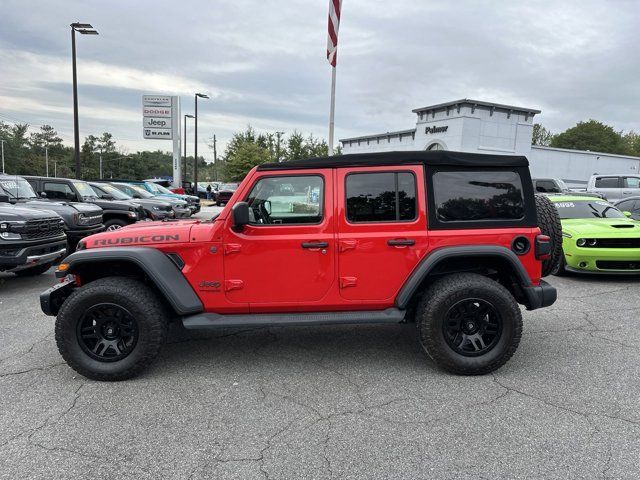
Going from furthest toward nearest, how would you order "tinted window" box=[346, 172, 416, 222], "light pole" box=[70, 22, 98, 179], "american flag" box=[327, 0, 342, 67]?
"light pole" box=[70, 22, 98, 179] → "american flag" box=[327, 0, 342, 67] → "tinted window" box=[346, 172, 416, 222]

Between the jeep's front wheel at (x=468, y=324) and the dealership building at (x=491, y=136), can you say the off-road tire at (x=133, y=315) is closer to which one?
the jeep's front wheel at (x=468, y=324)

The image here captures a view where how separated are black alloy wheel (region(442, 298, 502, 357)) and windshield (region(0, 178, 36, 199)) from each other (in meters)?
8.59

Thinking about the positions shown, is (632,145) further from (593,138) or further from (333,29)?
(333,29)

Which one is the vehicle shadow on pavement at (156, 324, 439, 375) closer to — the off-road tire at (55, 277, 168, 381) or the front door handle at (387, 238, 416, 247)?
the off-road tire at (55, 277, 168, 381)

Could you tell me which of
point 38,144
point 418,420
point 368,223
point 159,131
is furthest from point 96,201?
point 38,144

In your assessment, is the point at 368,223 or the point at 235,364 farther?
the point at 235,364

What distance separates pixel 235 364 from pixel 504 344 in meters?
2.27

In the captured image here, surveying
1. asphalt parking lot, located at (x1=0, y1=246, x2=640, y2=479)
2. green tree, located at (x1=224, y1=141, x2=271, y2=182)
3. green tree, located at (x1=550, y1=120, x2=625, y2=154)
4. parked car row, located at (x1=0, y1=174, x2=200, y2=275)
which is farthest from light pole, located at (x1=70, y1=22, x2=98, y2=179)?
green tree, located at (x1=550, y1=120, x2=625, y2=154)

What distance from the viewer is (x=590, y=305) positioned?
5.58 metres

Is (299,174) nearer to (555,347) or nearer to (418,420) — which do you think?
(418,420)

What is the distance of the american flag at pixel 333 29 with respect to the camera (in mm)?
8367

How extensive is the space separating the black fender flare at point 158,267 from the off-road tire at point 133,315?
180 mm

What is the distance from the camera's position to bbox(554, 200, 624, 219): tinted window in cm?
796

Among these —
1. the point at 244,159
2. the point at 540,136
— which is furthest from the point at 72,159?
the point at 540,136
